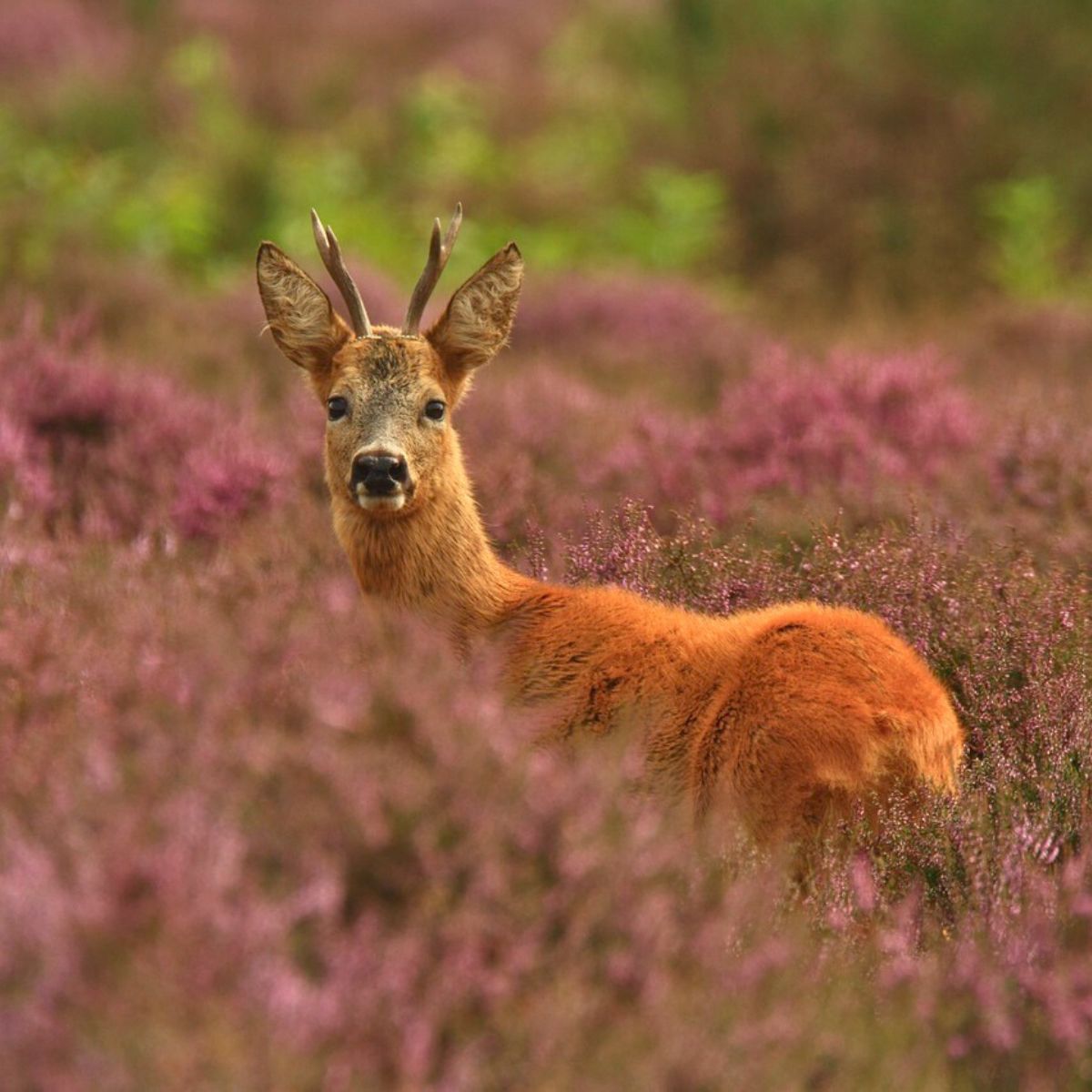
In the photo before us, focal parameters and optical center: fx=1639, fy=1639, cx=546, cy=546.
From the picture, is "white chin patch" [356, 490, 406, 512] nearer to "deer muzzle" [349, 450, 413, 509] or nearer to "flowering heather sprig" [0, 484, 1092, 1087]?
"deer muzzle" [349, 450, 413, 509]

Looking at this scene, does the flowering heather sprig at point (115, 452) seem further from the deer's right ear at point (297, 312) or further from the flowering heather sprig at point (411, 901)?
the flowering heather sprig at point (411, 901)

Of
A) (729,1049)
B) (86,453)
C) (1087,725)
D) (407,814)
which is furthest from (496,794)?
(86,453)

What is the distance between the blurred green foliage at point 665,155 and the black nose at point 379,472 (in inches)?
252

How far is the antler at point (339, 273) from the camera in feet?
17.9

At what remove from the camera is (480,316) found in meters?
5.77

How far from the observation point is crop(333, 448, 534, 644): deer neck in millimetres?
5238

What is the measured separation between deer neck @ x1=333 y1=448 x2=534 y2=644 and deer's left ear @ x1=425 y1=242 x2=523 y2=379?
0.64 m

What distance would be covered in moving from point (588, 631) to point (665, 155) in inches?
483

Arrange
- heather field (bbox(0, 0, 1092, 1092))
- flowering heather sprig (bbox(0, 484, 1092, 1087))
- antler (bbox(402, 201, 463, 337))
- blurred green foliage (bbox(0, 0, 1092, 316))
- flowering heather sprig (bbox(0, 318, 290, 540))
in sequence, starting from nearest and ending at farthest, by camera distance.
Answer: flowering heather sprig (bbox(0, 484, 1092, 1087)) < heather field (bbox(0, 0, 1092, 1092)) < antler (bbox(402, 201, 463, 337)) < flowering heather sprig (bbox(0, 318, 290, 540)) < blurred green foliage (bbox(0, 0, 1092, 316))

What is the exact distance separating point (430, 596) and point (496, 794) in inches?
86.3

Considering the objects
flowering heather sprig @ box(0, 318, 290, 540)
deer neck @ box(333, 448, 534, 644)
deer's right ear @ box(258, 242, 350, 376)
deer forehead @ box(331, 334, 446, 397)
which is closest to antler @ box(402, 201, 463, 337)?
deer forehead @ box(331, 334, 446, 397)

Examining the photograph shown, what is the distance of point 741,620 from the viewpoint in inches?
193

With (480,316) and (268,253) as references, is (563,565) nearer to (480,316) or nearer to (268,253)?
(480,316)

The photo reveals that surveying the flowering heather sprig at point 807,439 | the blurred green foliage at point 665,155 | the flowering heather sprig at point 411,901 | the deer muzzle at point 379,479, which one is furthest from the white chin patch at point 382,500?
the blurred green foliage at point 665,155
